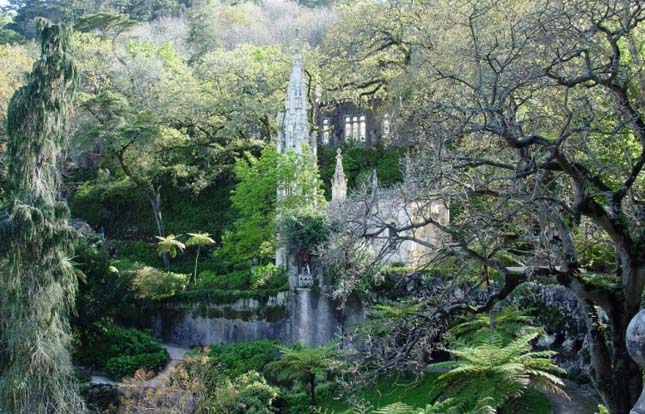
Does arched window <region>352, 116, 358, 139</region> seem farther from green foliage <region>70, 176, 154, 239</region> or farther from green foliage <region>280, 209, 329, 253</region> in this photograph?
green foliage <region>280, 209, 329, 253</region>

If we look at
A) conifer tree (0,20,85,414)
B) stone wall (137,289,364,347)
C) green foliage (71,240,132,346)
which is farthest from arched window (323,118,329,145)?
conifer tree (0,20,85,414)

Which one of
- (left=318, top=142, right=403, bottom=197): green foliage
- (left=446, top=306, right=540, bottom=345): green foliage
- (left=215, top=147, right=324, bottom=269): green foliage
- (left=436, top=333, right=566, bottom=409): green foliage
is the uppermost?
(left=318, top=142, right=403, bottom=197): green foliage

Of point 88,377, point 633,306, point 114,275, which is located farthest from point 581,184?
point 114,275

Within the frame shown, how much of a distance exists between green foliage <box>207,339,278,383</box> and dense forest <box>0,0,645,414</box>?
91 millimetres

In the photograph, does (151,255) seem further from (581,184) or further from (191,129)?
(581,184)

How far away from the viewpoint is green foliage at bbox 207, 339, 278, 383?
78.2 feet

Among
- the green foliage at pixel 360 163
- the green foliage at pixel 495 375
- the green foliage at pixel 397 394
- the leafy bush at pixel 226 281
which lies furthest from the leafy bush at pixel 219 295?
the green foliage at pixel 495 375

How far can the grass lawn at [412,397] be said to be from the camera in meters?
15.9

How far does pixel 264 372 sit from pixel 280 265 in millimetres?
5461

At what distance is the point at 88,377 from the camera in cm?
2511

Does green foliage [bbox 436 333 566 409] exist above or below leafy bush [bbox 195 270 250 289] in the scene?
below

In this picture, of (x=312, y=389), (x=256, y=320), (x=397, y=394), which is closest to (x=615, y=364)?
(x=397, y=394)

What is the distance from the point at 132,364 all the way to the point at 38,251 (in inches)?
250

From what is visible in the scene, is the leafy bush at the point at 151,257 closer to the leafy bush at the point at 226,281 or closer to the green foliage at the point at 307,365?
the leafy bush at the point at 226,281
